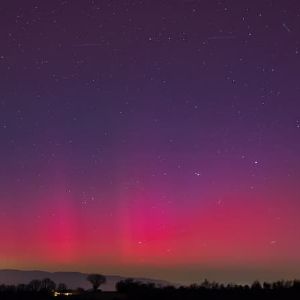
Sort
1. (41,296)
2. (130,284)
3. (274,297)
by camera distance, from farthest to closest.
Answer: (130,284) < (41,296) < (274,297)

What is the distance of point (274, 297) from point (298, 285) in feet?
22.7

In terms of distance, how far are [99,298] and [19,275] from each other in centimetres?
16024

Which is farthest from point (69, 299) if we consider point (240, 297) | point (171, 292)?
point (240, 297)

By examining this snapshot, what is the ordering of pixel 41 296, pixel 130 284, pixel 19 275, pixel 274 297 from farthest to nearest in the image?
pixel 19 275 < pixel 130 284 < pixel 41 296 < pixel 274 297

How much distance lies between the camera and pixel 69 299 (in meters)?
42.9

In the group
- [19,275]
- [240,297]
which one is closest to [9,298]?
[240,297]

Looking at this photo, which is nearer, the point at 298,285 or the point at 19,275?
the point at 298,285

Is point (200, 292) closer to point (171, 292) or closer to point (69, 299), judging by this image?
point (171, 292)

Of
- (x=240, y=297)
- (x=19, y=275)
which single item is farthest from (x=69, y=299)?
(x=19, y=275)

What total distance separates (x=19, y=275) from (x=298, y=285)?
536ft

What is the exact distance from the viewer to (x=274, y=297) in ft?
138

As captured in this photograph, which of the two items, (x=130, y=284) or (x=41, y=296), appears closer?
(x=41, y=296)

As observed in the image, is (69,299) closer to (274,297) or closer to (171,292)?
(171,292)

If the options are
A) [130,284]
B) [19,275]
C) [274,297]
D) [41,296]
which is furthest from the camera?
[19,275]
